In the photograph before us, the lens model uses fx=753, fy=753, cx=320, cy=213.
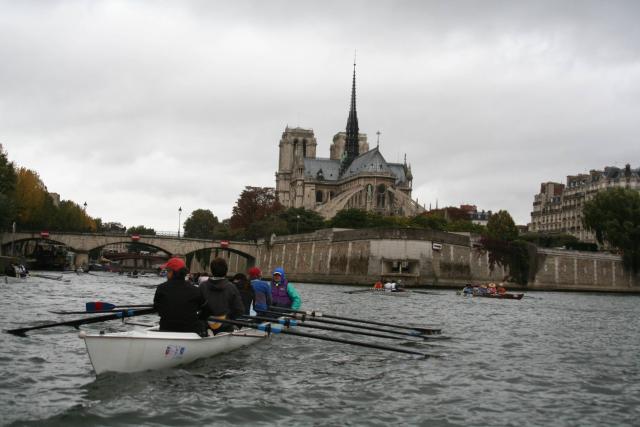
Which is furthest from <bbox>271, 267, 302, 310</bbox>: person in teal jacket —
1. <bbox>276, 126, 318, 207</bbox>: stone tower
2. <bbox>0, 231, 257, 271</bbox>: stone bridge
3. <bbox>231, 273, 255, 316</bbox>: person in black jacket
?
<bbox>276, 126, 318, 207</bbox>: stone tower

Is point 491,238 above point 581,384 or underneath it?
above

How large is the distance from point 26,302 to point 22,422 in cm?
2201

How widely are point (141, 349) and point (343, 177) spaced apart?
148240 mm

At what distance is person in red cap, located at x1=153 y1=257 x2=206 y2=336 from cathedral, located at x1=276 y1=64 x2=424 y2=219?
11656 cm

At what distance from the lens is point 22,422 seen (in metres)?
10.1

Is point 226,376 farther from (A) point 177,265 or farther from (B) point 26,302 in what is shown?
(B) point 26,302

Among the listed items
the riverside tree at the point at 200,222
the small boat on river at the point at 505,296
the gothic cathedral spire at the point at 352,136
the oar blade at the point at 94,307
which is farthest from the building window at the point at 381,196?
the oar blade at the point at 94,307

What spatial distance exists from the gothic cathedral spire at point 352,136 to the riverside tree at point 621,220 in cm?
9011

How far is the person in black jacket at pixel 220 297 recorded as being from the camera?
15.1m

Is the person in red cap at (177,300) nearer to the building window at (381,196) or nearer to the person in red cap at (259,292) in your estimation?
the person in red cap at (259,292)

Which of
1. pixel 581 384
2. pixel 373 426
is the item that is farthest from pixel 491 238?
pixel 373 426

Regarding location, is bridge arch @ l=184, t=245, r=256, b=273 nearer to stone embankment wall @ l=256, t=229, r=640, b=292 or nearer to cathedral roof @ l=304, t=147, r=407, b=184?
stone embankment wall @ l=256, t=229, r=640, b=292

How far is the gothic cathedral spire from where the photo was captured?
6594 inches

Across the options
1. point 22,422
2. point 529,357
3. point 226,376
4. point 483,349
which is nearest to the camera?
point 22,422
